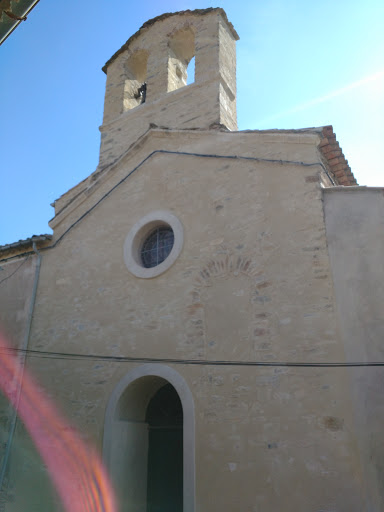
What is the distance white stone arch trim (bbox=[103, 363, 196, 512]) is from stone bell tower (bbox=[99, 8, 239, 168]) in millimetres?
4445

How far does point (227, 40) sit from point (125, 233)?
4.82 m

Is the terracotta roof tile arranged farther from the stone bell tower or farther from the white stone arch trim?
the white stone arch trim

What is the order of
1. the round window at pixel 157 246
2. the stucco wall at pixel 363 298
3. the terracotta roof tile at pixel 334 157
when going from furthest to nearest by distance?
the round window at pixel 157 246 → the terracotta roof tile at pixel 334 157 → the stucco wall at pixel 363 298

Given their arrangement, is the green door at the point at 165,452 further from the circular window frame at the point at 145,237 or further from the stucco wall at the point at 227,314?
the circular window frame at the point at 145,237

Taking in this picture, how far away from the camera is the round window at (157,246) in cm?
703

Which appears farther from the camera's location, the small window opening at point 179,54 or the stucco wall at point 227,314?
A: the small window opening at point 179,54

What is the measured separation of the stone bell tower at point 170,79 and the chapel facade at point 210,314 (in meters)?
0.05

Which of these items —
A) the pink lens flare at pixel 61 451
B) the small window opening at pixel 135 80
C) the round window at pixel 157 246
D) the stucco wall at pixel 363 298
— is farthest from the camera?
the small window opening at pixel 135 80

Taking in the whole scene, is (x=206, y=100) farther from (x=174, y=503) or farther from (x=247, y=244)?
(x=174, y=503)

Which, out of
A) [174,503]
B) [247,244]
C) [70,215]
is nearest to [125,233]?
[70,215]

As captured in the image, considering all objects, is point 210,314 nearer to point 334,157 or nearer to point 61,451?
point 61,451

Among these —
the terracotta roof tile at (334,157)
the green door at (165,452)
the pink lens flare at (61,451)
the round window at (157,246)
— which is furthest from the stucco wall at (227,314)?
the green door at (165,452)

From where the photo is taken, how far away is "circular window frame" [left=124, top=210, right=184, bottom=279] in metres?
6.63

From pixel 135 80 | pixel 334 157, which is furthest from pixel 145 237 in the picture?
pixel 135 80
